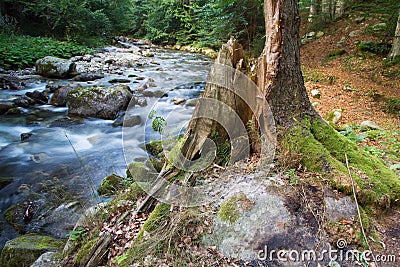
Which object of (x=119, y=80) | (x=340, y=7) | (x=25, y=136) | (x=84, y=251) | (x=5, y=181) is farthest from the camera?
(x=340, y=7)

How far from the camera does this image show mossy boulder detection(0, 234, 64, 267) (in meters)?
2.79

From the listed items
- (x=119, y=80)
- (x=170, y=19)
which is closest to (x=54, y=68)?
(x=119, y=80)

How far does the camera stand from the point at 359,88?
6676mm

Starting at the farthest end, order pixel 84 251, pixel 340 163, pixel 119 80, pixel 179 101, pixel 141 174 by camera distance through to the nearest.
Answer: pixel 119 80 < pixel 179 101 < pixel 141 174 < pixel 340 163 < pixel 84 251

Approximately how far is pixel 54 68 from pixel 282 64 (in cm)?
1110

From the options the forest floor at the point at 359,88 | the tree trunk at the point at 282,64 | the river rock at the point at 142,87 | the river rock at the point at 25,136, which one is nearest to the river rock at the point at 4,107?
the river rock at the point at 25,136

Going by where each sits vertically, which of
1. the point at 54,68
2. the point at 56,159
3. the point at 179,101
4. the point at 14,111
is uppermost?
the point at 54,68

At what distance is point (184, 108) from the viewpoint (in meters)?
8.23

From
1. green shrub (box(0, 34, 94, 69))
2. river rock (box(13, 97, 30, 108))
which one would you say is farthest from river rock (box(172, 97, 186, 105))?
green shrub (box(0, 34, 94, 69))

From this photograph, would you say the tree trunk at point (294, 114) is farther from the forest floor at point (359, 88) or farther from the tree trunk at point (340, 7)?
the tree trunk at point (340, 7)

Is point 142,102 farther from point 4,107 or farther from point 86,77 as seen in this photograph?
→ point 4,107

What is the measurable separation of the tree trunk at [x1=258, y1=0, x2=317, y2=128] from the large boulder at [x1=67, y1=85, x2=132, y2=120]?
5.73 metres

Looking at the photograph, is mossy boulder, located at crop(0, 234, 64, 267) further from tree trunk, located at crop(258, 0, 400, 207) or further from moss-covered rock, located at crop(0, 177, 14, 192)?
tree trunk, located at crop(258, 0, 400, 207)

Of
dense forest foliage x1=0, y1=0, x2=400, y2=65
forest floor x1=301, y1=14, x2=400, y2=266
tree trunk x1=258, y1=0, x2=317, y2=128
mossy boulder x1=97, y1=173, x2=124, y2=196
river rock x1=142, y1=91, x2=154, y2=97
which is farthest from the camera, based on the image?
dense forest foliage x1=0, y1=0, x2=400, y2=65
